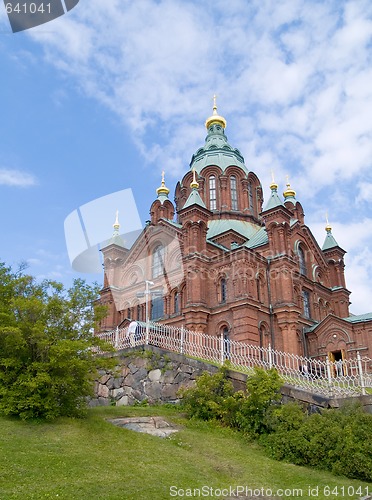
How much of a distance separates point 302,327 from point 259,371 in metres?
17.0

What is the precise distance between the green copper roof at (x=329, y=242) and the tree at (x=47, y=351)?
2652 centimetres

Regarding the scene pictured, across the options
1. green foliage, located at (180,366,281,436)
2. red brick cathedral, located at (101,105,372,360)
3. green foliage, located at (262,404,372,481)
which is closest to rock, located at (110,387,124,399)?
green foliage, located at (180,366,281,436)

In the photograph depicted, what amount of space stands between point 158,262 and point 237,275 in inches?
289

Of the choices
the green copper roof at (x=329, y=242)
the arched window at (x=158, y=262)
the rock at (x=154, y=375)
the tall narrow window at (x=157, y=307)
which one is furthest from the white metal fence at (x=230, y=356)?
the green copper roof at (x=329, y=242)

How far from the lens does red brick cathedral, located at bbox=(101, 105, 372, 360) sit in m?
27.4

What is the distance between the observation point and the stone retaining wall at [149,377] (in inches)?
598

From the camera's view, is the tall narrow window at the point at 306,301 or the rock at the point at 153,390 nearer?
the rock at the point at 153,390

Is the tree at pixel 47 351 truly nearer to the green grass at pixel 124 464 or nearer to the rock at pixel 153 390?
the green grass at pixel 124 464

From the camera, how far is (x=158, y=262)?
33.0m

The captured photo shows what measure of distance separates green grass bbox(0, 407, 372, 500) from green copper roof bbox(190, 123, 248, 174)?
31064mm

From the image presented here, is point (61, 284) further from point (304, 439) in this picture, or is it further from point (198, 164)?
point (198, 164)

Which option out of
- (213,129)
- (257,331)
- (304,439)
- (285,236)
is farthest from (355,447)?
(213,129)

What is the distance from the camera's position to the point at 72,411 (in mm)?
11453
